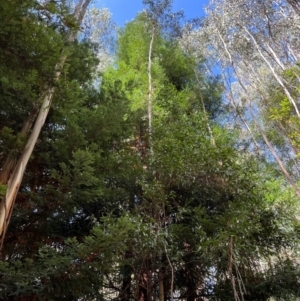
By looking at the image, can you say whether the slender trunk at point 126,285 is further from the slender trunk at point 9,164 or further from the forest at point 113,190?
the slender trunk at point 9,164

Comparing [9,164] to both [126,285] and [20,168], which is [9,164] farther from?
[126,285]

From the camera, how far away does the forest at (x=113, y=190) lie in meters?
2.74

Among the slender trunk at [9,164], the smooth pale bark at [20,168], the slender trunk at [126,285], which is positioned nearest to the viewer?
the smooth pale bark at [20,168]

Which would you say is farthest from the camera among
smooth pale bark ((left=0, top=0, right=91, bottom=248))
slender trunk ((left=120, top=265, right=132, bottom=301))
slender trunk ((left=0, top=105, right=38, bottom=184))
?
slender trunk ((left=120, top=265, right=132, bottom=301))

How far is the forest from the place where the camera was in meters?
2.74

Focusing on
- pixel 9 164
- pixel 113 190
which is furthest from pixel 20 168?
pixel 113 190

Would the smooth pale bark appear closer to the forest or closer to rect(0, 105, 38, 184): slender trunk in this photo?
the forest

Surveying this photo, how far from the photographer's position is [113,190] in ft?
13.3

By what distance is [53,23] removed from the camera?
11.7ft

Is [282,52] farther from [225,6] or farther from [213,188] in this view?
[213,188]

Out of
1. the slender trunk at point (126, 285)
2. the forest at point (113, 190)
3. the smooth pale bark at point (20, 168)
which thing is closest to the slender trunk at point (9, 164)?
the forest at point (113, 190)

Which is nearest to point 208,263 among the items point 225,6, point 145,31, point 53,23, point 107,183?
point 107,183

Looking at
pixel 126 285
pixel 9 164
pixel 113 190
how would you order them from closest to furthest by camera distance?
pixel 9 164, pixel 113 190, pixel 126 285

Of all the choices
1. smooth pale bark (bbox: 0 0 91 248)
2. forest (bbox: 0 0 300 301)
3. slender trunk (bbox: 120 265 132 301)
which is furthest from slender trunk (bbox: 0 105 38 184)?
slender trunk (bbox: 120 265 132 301)
